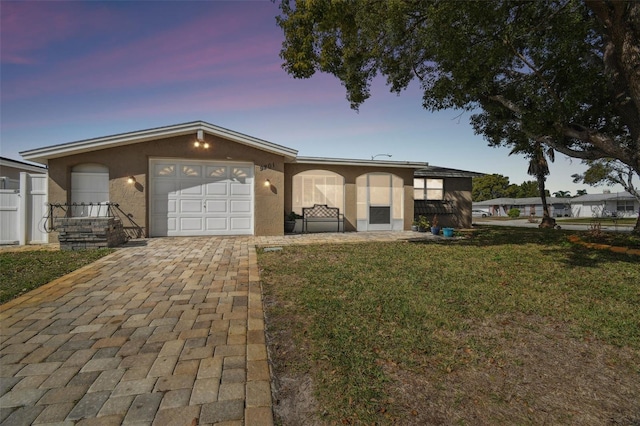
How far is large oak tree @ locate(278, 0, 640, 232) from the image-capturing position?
5.98 meters

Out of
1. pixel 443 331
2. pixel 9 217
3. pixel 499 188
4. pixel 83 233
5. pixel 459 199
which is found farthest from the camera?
pixel 499 188

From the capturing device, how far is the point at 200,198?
998 centimetres

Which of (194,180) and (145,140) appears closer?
(145,140)

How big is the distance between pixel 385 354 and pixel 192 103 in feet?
42.0

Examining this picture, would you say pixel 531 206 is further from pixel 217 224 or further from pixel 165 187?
pixel 165 187

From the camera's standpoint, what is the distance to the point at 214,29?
821cm

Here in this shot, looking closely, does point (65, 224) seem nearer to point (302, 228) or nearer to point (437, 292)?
point (302, 228)

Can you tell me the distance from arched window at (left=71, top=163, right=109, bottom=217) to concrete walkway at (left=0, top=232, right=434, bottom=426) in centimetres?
559

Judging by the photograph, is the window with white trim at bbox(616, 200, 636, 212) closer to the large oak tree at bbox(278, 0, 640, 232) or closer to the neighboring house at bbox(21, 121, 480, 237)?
the large oak tree at bbox(278, 0, 640, 232)

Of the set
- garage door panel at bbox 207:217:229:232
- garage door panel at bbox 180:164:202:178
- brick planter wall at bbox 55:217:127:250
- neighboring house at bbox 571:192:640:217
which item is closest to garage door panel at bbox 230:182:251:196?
garage door panel at bbox 207:217:229:232

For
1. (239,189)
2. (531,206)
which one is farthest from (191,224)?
(531,206)

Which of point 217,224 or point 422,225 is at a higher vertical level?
point 217,224

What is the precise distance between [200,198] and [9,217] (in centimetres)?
531

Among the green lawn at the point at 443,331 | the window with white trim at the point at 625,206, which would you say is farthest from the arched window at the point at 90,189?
the window with white trim at the point at 625,206
